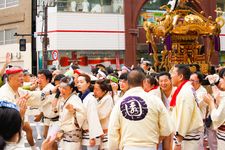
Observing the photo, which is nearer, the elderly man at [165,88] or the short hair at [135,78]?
the short hair at [135,78]

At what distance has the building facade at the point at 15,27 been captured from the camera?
2786 cm

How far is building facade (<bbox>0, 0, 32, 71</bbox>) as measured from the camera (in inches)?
1097

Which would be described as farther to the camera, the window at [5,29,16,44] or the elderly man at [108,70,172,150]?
the window at [5,29,16,44]

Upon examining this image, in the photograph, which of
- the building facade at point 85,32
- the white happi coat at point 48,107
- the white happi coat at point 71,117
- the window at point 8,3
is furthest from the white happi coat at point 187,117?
the window at point 8,3

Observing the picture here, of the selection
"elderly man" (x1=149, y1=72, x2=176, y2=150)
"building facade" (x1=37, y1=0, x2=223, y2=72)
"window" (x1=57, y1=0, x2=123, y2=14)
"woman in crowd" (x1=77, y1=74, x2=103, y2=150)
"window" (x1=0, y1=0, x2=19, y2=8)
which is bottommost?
"woman in crowd" (x1=77, y1=74, x2=103, y2=150)

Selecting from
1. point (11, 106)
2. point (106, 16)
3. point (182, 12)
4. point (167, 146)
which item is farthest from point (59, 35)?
point (11, 106)

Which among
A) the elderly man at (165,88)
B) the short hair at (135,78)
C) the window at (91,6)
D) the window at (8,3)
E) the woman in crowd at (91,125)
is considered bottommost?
the woman in crowd at (91,125)

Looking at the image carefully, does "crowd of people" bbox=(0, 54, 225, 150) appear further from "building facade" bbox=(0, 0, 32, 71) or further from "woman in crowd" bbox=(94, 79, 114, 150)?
"building facade" bbox=(0, 0, 32, 71)

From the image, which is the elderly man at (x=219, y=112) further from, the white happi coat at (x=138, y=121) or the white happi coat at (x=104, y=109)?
the white happi coat at (x=104, y=109)

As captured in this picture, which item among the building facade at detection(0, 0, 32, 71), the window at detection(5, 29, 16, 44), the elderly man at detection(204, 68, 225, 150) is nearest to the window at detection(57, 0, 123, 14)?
the building facade at detection(0, 0, 32, 71)

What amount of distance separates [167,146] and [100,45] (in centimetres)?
2148

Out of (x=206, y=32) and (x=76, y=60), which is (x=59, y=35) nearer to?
(x=76, y=60)

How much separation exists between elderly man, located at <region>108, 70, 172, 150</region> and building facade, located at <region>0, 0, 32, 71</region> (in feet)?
77.7

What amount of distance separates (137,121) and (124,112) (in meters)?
0.18
